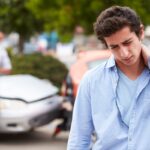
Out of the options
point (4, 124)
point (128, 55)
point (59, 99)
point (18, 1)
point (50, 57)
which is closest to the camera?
point (128, 55)

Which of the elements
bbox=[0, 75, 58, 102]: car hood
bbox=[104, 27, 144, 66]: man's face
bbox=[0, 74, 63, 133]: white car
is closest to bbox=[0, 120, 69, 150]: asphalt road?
bbox=[0, 74, 63, 133]: white car

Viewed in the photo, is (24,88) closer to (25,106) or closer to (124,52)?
(25,106)

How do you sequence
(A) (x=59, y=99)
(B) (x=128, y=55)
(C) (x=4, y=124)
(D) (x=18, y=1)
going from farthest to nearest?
(D) (x=18, y=1)
(A) (x=59, y=99)
(C) (x=4, y=124)
(B) (x=128, y=55)

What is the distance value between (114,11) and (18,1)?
16673 mm

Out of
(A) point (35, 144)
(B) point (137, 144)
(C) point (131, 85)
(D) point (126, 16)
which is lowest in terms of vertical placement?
(A) point (35, 144)

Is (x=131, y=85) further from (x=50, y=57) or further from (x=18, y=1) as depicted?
(x=18, y=1)

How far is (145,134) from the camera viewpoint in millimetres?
2830

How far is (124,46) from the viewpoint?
9.32ft

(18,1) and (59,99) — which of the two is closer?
(59,99)

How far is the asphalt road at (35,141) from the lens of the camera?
8.82m

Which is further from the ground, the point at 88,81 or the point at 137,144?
the point at 88,81

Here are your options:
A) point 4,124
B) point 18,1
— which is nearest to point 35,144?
point 4,124

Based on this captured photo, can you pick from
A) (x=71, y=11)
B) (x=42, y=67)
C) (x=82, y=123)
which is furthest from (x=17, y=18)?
(x=82, y=123)

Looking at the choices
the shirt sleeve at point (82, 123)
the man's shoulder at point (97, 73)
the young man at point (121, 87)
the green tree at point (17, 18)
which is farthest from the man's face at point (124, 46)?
the green tree at point (17, 18)
